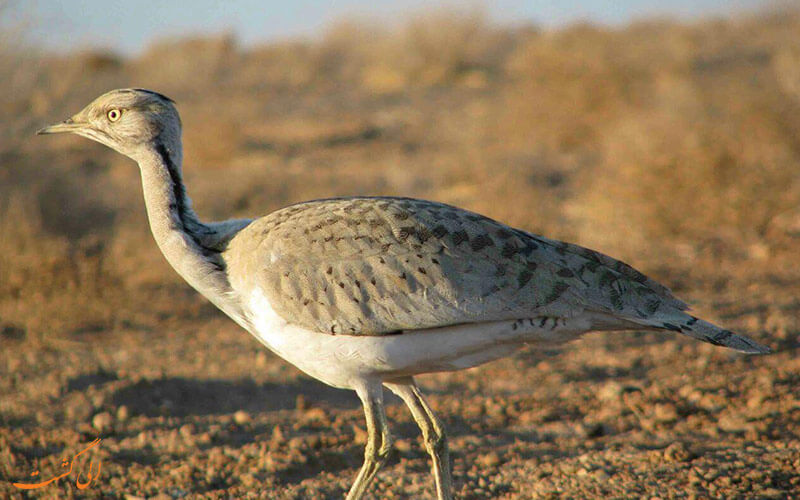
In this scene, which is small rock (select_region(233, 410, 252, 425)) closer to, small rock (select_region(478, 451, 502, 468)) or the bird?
small rock (select_region(478, 451, 502, 468))

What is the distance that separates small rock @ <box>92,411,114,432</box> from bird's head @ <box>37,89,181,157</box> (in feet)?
5.52

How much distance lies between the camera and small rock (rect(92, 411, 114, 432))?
14.8 ft

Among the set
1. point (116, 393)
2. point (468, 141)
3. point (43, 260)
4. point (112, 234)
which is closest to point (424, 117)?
point (468, 141)

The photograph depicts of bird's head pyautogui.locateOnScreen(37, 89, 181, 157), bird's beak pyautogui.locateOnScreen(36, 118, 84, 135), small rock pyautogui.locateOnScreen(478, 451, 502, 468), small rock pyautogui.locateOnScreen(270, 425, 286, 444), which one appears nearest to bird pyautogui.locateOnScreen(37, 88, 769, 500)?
bird's head pyautogui.locateOnScreen(37, 89, 181, 157)

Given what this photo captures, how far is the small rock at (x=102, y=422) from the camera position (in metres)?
4.52

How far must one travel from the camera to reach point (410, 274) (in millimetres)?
3129

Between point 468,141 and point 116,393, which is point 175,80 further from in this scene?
point 116,393

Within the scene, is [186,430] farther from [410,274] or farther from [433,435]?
[410,274]

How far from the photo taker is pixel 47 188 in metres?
7.95

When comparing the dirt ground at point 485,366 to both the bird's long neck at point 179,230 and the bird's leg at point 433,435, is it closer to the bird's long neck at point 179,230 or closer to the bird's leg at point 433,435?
the bird's leg at point 433,435

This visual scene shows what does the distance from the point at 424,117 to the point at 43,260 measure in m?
11.6

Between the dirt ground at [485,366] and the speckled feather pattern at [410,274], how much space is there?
0.87 m

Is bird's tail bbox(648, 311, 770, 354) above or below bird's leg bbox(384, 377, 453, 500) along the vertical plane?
above

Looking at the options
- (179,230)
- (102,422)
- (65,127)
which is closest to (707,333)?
(179,230)
